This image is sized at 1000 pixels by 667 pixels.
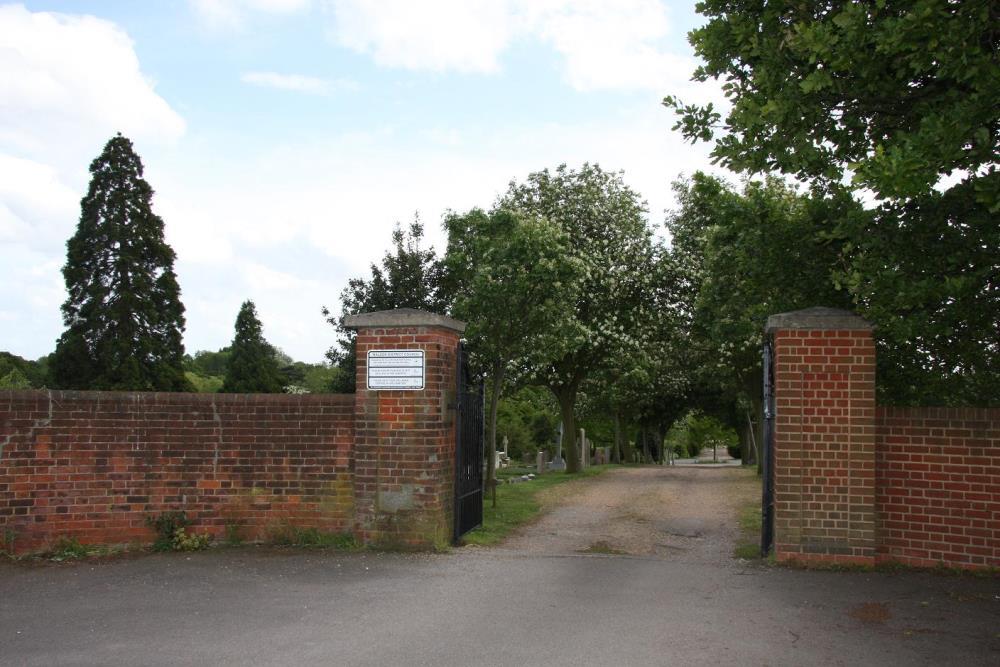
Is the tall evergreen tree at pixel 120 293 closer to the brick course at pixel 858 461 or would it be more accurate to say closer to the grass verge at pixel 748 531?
the grass verge at pixel 748 531

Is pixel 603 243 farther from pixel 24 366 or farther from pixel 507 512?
pixel 24 366

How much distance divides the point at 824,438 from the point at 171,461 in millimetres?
6601

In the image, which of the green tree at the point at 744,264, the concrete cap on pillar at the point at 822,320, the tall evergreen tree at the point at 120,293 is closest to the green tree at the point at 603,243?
the green tree at the point at 744,264

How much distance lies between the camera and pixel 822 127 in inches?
333

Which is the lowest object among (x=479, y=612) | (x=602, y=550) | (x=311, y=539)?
(x=602, y=550)

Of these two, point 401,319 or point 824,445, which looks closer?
point 824,445

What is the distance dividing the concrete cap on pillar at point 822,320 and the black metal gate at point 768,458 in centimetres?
50

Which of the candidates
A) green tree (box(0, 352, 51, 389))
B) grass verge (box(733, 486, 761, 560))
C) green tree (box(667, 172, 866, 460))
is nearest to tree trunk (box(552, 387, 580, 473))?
green tree (box(667, 172, 866, 460))

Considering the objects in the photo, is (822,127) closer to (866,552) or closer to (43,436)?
(866,552)

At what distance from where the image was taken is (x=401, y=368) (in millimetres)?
9117

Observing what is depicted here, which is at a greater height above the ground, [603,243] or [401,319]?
[603,243]

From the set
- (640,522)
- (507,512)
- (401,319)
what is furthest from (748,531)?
Answer: (401,319)

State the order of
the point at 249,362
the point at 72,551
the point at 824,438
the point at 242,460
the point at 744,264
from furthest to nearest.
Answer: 1. the point at 249,362
2. the point at 744,264
3. the point at 242,460
4. the point at 72,551
5. the point at 824,438

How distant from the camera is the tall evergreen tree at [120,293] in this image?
35406 mm
